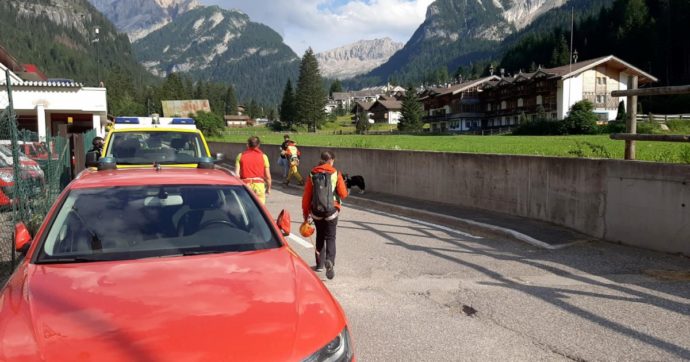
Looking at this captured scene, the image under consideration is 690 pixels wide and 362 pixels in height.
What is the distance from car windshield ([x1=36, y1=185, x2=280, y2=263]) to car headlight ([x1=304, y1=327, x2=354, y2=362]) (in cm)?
118

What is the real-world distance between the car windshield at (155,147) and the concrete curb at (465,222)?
4915 mm

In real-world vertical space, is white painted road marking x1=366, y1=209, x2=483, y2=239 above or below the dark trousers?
below

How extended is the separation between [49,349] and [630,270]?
6.78m

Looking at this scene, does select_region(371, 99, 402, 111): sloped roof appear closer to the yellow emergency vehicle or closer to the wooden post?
Result: the wooden post

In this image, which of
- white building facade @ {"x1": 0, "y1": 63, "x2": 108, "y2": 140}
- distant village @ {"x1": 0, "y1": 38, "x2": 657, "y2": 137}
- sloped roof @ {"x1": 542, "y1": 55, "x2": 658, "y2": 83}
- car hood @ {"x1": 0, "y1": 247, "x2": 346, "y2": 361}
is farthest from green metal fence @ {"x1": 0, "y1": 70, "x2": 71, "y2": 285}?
sloped roof @ {"x1": 542, "y1": 55, "x2": 658, "y2": 83}

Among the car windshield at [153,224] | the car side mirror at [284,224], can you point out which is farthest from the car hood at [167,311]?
the car side mirror at [284,224]

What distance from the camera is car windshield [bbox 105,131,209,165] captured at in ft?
28.8

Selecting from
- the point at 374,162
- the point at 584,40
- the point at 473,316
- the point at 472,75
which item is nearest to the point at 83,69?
the point at 472,75

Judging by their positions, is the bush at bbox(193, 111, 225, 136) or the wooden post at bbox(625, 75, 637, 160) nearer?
the wooden post at bbox(625, 75, 637, 160)

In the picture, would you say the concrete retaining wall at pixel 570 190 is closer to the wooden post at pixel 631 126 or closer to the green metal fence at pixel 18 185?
the wooden post at pixel 631 126

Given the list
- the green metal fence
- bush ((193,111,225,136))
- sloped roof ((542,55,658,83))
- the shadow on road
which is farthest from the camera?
bush ((193,111,225,136))

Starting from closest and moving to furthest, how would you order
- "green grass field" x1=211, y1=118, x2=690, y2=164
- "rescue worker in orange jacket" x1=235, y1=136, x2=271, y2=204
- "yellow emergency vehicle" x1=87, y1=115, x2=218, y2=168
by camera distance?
"yellow emergency vehicle" x1=87, y1=115, x2=218, y2=168 < "rescue worker in orange jacket" x1=235, y1=136, x2=271, y2=204 < "green grass field" x1=211, y1=118, x2=690, y2=164

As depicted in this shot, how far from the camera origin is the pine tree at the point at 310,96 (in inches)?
4926

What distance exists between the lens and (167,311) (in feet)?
9.15
